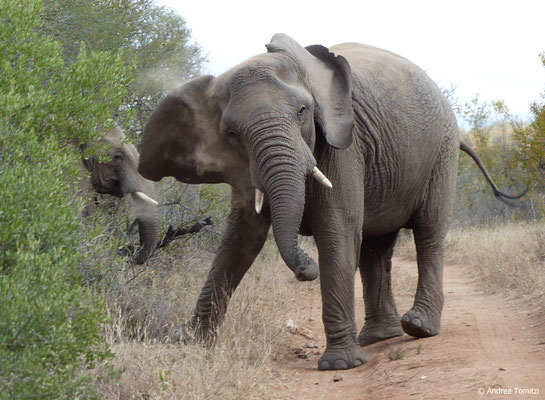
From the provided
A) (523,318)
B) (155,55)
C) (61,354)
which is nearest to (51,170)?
(61,354)

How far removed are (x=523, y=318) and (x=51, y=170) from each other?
17.2 feet

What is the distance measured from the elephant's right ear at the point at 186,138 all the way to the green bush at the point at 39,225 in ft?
5.08

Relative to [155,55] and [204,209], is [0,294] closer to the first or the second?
[204,209]

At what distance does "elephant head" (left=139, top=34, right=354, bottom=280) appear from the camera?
18.0 feet

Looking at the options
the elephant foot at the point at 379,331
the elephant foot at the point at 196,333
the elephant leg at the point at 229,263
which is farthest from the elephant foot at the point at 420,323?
the elephant foot at the point at 196,333

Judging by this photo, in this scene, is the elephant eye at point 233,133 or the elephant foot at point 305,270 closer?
the elephant foot at point 305,270

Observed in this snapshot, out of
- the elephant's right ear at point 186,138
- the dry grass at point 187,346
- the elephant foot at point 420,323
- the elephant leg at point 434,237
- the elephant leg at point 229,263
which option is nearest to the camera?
the dry grass at point 187,346

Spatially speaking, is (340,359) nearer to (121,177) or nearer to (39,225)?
(39,225)

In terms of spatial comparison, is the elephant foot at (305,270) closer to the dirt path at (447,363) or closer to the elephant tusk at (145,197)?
the dirt path at (447,363)

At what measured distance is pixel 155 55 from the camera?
43.3ft

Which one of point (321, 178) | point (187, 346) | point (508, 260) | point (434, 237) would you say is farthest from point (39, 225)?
point (508, 260)

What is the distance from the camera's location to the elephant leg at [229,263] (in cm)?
656

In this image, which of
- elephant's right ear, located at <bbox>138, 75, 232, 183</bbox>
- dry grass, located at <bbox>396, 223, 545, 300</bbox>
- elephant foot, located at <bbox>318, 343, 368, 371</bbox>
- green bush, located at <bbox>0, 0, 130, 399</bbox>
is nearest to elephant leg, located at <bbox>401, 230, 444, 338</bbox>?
elephant foot, located at <bbox>318, 343, 368, 371</bbox>

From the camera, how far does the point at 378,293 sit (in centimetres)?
785
